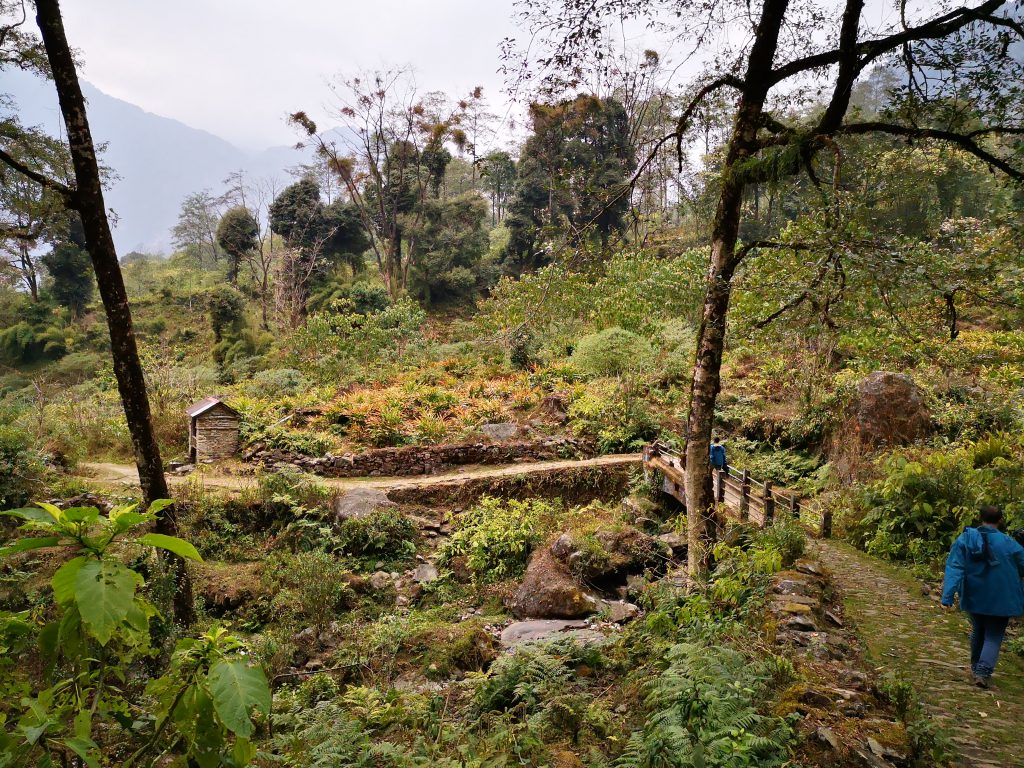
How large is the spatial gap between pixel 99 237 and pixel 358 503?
644 centimetres

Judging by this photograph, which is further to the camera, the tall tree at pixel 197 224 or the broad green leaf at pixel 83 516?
the tall tree at pixel 197 224

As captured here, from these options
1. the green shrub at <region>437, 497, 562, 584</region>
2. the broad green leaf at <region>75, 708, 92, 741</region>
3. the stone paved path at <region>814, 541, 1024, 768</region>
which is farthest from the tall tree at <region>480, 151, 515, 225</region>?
the broad green leaf at <region>75, 708, 92, 741</region>

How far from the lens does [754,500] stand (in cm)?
819

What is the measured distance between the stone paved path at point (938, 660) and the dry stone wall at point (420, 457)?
764 centimetres

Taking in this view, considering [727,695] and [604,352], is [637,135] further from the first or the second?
[727,695]

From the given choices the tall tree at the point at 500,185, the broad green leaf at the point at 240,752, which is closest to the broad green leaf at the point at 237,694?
the broad green leaf at the point at 240,752

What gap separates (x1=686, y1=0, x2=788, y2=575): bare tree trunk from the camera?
479 cm

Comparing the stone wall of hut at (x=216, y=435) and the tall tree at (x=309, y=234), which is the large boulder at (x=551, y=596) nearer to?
the stone wall of hut at (x=216, y=435)

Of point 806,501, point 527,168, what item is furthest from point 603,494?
point 527,168

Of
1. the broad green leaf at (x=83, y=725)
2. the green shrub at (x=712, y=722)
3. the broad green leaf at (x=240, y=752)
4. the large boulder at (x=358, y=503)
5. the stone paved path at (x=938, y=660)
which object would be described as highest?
the broad green leaf at (x=83, y=725)

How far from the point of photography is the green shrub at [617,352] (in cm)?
1545

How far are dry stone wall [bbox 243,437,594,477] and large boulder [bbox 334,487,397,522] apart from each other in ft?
4.90

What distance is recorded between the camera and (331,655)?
23.3ft

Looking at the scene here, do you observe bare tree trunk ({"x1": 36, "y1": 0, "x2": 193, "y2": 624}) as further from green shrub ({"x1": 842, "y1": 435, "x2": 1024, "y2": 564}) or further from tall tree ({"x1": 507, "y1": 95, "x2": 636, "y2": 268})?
tall tree ({"x1": 507, "y1": 95, "x2": 636, "y2": 268})
